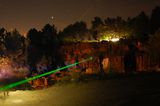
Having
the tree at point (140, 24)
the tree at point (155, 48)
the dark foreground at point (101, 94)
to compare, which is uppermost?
the tree at point (140, 24)

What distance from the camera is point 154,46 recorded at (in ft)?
98.5

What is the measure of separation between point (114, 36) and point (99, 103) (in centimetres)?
3059

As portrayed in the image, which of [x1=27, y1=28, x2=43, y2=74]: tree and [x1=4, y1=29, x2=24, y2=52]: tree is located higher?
[x1=4, y1=29, x2=24, y2=52]: tree

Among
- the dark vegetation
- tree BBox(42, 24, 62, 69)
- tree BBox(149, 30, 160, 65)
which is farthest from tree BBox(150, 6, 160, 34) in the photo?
tree BBox(149, 30, 160, 65)

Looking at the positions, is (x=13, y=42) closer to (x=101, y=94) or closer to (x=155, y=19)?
(x=155, y=19)

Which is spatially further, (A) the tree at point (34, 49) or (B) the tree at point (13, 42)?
(B) the tree at point (13, 42)

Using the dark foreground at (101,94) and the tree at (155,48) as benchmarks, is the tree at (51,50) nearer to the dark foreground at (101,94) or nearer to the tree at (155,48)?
the tree at (155,48)

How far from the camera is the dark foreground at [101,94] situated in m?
17.5

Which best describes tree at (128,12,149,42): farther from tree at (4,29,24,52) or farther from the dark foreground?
tree at (4,29,24,52)

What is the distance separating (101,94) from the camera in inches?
797

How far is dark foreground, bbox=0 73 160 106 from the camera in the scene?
17.5 meters

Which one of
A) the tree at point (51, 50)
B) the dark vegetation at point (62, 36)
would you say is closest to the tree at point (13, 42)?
the dark vegetation at point (62, 36)

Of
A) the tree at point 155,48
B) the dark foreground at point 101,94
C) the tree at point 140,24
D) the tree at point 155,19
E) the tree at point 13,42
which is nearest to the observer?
the dark foreground at point 101,94

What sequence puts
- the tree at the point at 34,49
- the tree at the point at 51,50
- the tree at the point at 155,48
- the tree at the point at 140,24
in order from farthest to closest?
the tree at the point at 34,49
the tree at the point at 140,24
the tree at the point at 51,50
the tree at the point at 155,48
